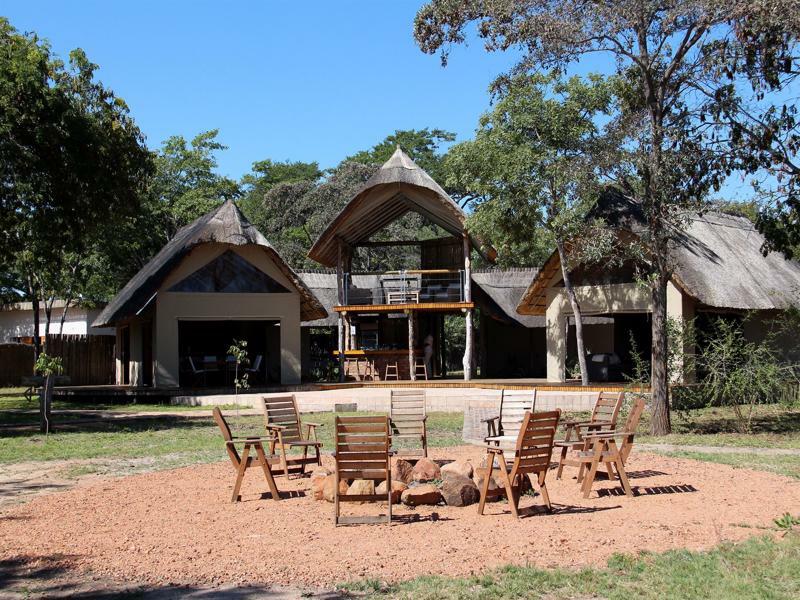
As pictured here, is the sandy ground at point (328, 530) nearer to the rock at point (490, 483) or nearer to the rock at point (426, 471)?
the rock at point (490, 483)

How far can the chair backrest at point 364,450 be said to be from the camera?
837 cm

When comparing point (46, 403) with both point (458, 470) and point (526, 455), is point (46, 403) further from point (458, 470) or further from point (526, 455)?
point (526, 455)

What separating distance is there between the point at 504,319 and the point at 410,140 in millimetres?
27580

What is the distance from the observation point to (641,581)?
6.19m

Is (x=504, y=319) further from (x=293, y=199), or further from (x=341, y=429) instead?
(x=341, y=429)

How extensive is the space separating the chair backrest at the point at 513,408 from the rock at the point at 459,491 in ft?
9.97

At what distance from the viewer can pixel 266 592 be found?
611cm

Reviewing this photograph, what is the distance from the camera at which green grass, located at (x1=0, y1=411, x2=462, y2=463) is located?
530 inches

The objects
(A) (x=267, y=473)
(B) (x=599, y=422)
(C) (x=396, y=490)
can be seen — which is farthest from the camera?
(B) (x=599, y=422)

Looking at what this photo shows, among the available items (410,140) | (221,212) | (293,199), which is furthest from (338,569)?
(410,140)

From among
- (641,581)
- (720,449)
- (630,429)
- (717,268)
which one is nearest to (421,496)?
(630,429)

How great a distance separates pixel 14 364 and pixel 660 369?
1140 inches

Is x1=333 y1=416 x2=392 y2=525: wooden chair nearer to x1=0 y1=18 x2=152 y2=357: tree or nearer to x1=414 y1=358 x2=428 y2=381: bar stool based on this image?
x1=0 y1=18 x2=152 y2=357: tree

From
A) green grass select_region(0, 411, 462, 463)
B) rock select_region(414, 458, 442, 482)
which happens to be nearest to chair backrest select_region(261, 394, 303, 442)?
green grass select_region(0, 411, 462, 463)
